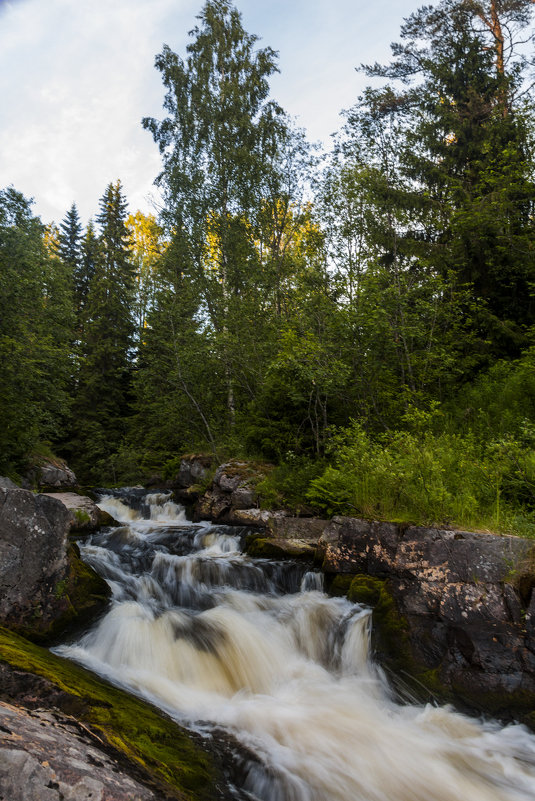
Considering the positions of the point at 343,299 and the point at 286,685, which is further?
the point at 343,299

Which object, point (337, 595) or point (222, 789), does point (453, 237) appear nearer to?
point (337, 595)

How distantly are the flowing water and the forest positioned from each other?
195 centimetres

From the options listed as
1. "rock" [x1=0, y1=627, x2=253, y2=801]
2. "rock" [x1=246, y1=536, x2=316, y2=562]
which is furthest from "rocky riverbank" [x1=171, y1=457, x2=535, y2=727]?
"rock" [x1=0, y1=627, x2=253, y2=801]

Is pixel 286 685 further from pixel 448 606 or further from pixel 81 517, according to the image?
pixel 81 517

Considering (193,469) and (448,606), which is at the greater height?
(193,469)

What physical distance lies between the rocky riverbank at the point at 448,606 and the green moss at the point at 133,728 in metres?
2.45

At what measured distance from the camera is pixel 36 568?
4441 millimetres

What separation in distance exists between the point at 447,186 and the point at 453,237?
4.90 feet

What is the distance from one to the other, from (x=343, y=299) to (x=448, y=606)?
9.39 m

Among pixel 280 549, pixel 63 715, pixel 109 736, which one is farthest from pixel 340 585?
pixel 63 715

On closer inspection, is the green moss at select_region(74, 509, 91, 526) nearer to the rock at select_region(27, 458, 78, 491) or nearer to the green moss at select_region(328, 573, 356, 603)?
the rock at select_region(27, 458, 78, 491)

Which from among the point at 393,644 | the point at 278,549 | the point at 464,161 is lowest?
the point at 393,644

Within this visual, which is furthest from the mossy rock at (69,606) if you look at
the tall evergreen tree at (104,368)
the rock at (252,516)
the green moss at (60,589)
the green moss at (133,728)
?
the tall evergreen tree at (104,368)

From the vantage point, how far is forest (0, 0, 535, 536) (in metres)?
8.00
